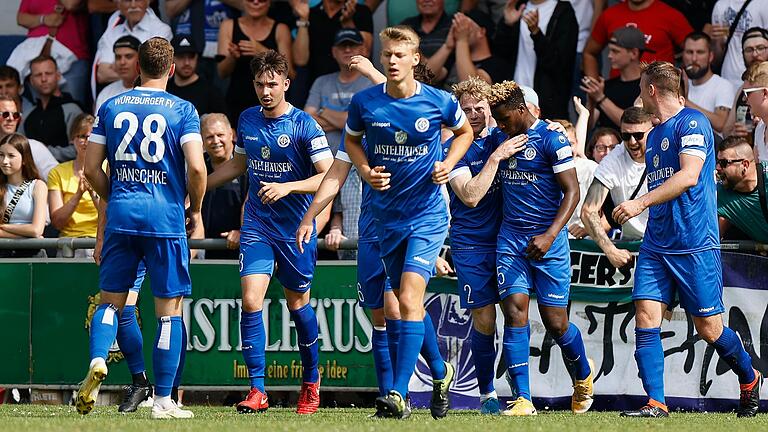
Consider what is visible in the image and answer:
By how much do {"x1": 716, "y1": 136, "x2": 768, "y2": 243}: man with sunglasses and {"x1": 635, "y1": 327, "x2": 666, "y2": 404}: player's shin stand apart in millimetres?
1813

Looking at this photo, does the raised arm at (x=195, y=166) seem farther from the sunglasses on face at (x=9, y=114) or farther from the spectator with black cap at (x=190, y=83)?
the sunglasses on face at (x=9, y=114)

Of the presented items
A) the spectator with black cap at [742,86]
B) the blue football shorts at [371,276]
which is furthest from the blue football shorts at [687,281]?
the spectator with black cap at [742,86]

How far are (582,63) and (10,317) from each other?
5.98m

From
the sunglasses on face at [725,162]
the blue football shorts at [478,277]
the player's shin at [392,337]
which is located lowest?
the player's shin at [392,337]

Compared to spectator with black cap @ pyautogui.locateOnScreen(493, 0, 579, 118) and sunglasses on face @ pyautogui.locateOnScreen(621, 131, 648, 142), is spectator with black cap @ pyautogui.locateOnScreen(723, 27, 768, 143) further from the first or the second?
spectator with black cap @ pyautogui.locateOnScreen(493, 0, 579, 118)

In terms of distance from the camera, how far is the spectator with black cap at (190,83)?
44.5 ft

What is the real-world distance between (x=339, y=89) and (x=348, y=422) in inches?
224

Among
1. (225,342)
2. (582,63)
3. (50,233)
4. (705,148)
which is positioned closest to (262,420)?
(225,342)

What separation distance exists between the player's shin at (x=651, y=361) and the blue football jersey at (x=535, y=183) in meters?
1.12

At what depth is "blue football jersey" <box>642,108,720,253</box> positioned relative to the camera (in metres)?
9.04

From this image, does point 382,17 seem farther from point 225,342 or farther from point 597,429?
point 597,429

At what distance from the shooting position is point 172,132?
8664 mm

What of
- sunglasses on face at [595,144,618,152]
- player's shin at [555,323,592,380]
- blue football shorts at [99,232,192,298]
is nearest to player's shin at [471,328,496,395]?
player's shin at [555,323,592,380]

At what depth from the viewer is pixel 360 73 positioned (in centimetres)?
1140
